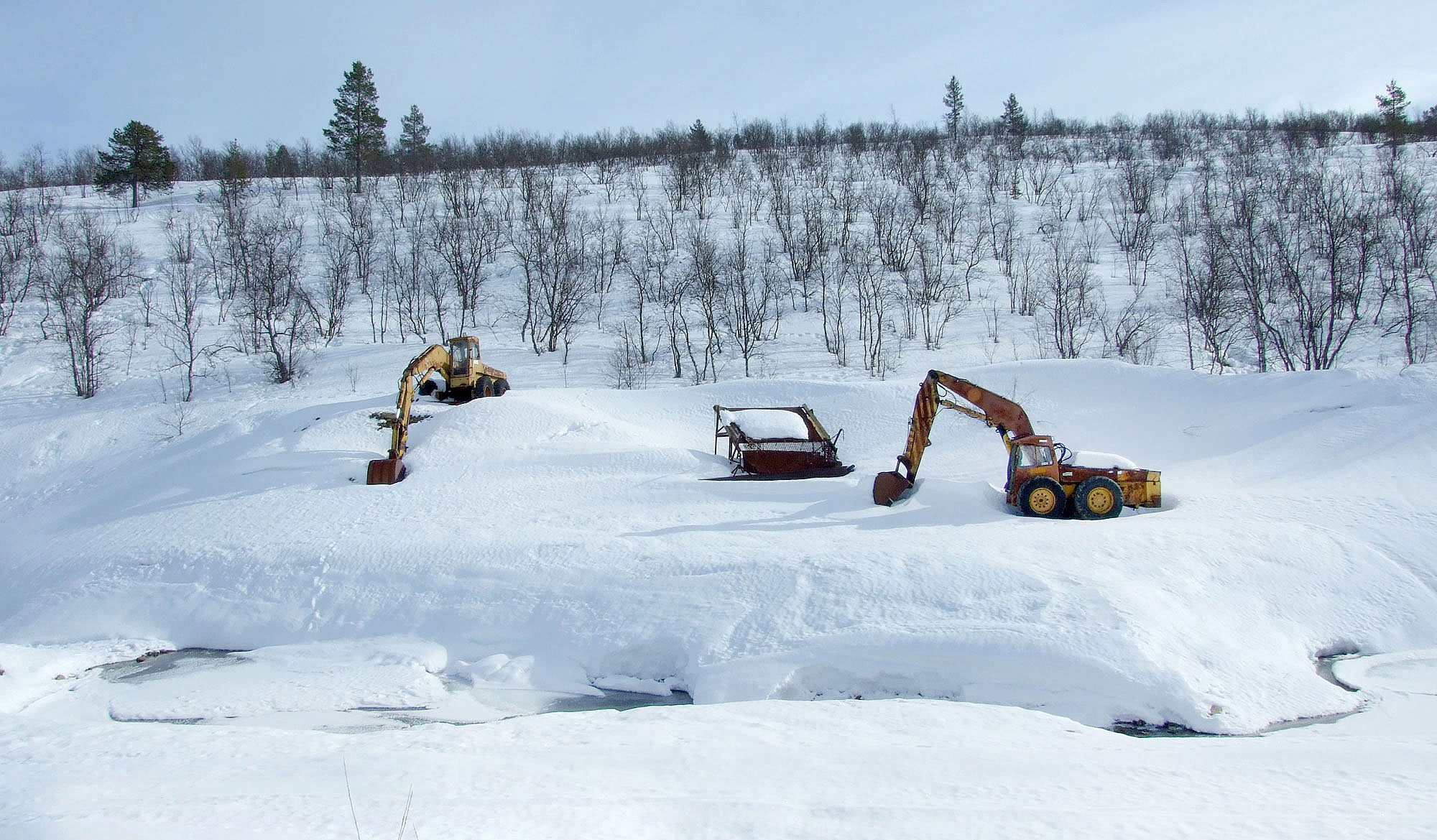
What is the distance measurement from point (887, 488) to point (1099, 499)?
151 inches

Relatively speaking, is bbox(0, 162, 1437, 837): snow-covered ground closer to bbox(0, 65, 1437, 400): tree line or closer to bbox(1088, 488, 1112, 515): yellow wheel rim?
bbox(1088, 488, 1112, 515): yellow wheel rim

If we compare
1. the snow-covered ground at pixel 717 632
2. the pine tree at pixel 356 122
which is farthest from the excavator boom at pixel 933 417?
the pine tree at pixel 356 122

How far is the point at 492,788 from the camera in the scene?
5.97 metres

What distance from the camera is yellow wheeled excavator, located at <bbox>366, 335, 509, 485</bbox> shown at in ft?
59.3

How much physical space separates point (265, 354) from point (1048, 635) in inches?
1463

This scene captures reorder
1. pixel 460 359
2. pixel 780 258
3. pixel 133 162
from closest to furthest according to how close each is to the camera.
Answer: pixel 460 359 → pixel 780 258 → pixel 133 162

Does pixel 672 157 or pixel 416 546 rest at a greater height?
pixel 672 157

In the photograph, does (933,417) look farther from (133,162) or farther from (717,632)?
(133,162)

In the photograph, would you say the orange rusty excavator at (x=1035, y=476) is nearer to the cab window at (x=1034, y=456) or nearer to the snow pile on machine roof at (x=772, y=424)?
the cab window at (x=1034, y=456)

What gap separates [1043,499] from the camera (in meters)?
14.4

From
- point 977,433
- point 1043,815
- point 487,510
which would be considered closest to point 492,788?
point 1043,815

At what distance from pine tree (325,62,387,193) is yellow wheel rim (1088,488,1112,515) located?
205ft

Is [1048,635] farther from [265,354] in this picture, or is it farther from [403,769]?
[265,354]

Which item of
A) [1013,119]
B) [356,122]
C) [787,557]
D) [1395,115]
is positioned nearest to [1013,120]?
[1013,119]
